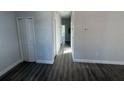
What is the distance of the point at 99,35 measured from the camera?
379 cm

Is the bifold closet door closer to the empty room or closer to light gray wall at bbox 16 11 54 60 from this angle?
the empty room

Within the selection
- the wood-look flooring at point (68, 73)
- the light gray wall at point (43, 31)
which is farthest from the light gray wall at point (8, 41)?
the light gray wall at point (43, 31)

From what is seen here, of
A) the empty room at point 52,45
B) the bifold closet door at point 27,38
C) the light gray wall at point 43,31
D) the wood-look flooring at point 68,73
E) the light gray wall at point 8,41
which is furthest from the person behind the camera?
the bifold closet door at point 27,38

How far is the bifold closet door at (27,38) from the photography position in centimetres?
385

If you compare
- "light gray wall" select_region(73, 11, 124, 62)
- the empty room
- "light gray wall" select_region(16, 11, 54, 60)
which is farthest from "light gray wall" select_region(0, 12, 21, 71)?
"light gray wall" select_region(73, 11, 124, 62)

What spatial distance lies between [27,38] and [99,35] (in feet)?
10.4

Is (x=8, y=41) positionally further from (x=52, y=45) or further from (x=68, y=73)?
(x=68, y=73)

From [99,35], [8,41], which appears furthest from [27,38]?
[99,35]

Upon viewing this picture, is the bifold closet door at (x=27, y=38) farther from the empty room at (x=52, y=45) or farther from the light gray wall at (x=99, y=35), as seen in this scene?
the light gray wall at (x=99, y=35)

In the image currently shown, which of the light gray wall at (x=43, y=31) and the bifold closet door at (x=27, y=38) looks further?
the bifold closet door at (x=27, y=38)

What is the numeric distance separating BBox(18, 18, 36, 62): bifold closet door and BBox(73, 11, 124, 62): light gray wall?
1.93 metres
